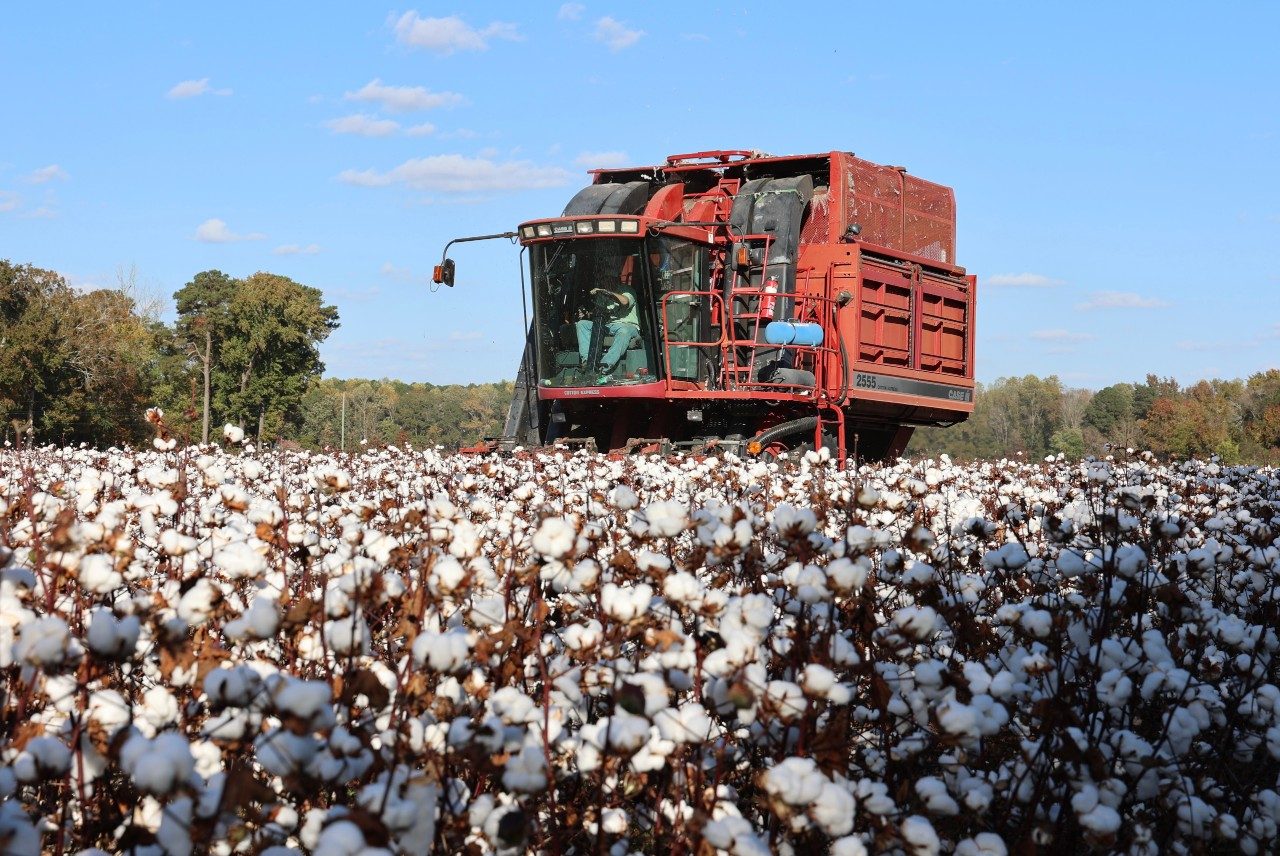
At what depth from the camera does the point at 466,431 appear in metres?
132

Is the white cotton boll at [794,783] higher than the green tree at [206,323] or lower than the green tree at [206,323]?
lower

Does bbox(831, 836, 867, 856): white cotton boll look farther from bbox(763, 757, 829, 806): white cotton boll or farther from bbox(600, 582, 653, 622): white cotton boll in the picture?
bbox(600, 582, 653, 622): white cotton boll

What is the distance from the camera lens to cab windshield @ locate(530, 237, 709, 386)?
16.1 m

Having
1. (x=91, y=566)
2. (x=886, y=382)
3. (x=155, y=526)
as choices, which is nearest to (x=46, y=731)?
(x=91, y=566)

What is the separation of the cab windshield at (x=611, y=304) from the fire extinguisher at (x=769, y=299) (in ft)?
2.54

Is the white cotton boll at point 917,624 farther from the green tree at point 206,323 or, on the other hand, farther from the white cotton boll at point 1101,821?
the green tree at point 206,323

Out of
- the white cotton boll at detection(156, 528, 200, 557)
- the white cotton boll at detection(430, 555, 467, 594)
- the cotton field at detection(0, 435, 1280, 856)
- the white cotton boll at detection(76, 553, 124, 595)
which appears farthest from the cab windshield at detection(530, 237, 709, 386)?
the white cotton boll at detection(76, 553, 124, 595)

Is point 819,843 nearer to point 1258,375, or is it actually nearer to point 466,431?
point 1258,375

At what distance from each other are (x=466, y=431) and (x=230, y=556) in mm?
129125

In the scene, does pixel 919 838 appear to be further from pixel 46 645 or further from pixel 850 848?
pixel 46 645

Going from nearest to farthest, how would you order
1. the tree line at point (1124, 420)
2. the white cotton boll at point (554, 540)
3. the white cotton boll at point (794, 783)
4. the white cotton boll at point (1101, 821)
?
the white cotton boll at point (794, 783) < the white cotton boll at point (1101, 821) < the white cotton boll at point (554, 540) < the tree line at point (1124, 420)

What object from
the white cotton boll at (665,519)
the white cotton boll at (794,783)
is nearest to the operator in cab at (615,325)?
the white cotton boll at (665,519)

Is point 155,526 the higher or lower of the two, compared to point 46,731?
higher

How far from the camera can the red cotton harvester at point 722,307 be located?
16.1m
